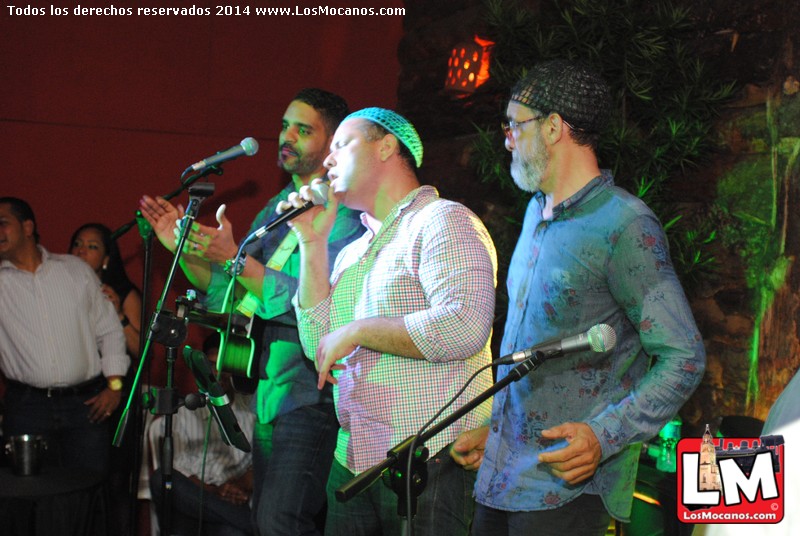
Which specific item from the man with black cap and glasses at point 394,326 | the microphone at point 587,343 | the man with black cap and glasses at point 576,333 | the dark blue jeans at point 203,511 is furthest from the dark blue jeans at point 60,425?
the microphone at point 587,343

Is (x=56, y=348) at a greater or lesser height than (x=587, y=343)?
lesser

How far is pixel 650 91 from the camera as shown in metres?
3.74

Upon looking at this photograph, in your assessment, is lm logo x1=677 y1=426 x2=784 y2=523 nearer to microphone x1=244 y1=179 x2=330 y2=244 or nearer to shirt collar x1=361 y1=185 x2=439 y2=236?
shirt collar x1=361 y1=185 x2=439 y2=236

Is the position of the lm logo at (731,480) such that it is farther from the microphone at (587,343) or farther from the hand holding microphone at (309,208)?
the hand holding microphone at (309,208)

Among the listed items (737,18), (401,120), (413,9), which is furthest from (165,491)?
(413,9)

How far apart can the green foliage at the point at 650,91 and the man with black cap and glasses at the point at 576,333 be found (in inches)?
55.7

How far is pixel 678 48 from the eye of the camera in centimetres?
366

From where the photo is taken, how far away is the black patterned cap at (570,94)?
229 cm

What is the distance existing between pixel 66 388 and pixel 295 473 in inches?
84.0

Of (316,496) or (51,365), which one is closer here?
(316,496)

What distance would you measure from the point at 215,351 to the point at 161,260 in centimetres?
80

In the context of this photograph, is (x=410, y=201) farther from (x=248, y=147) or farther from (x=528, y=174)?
(x=248, y=147)

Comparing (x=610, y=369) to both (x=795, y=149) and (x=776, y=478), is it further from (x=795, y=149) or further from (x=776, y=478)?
(x=795, y=149)

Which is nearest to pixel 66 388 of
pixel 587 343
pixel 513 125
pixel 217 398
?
pixel 217 398
